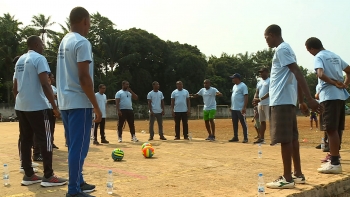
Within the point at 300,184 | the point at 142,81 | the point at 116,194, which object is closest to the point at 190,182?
the point at 116,194

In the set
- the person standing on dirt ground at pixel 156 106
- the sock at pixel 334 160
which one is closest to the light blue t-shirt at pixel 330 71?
the sock at pixel 334 160

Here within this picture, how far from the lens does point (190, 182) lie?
17.7 ft

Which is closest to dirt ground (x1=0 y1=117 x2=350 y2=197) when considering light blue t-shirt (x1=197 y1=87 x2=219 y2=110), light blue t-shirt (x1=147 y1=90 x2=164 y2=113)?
light blue t-shirt (x1=197 y1=87 x2=219 y2=110)

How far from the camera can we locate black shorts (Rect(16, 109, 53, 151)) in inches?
212

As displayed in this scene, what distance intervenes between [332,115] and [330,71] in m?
0.78

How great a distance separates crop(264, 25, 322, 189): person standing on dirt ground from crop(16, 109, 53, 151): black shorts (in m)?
3.29

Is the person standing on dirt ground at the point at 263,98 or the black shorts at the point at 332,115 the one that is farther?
the person standing on dirt ground at the point at 263,98

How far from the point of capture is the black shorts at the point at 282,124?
497cm

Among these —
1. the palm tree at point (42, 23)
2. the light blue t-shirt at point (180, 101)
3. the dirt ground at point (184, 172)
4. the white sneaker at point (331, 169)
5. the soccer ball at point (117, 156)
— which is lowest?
the dirt ground at point (184, 172)

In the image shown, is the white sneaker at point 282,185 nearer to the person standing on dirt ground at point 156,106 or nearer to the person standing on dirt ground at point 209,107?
the person standing on dirt ground at point 209,107

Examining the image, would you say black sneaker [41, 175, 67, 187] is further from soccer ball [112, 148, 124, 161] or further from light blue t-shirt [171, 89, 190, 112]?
light blue t-shirt [171, 89, 190, 112]

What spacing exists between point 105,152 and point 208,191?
16.9ft

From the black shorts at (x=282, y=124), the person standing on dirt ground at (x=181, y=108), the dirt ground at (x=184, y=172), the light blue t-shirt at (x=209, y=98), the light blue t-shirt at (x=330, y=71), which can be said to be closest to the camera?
the dirt ground at (x=184, y=172)

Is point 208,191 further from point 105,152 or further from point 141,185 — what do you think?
point 105,152
